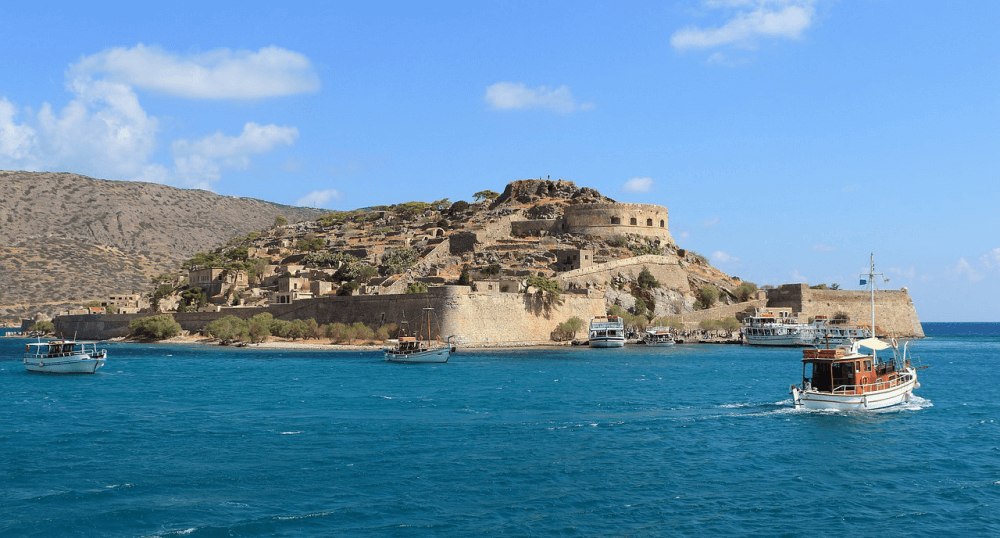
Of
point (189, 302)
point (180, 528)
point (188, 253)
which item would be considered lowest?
point (180, 528)

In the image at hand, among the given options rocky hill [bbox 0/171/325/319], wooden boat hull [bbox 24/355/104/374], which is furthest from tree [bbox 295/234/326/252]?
wooden boat hull [bbox 24/355/104/374]

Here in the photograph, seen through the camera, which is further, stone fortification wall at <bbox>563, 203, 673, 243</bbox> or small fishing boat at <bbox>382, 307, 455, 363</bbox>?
stone fortification wall at <bbox>563, 203, 673, 243</bbox>

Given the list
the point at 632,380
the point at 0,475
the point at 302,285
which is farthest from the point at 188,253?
the point at 0,475

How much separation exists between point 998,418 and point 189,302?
6418cm

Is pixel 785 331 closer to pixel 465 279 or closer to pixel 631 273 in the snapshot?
pixel 631 273

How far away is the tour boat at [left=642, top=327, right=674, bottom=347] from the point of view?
234 feet

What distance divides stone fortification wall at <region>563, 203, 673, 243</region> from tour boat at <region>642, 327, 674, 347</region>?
51.0 ft

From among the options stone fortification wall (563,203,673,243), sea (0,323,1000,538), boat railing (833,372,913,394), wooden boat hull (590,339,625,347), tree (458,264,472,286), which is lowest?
sea (0,323,1000,538)

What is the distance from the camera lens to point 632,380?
4122 cm

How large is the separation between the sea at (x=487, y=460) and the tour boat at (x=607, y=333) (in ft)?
88.9

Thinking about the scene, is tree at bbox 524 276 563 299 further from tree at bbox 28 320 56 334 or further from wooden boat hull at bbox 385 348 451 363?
tree at bbox 28 320 56 334

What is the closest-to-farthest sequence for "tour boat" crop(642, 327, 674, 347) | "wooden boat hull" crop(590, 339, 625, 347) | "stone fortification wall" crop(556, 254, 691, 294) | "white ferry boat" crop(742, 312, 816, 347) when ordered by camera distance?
"wooden boat hull" crop(590, 339, 625, 347)
"tour boat" crop(642, 327, 674, 347)
"white ferry boat" crop(742, 312, 816, 347)
"stone fortification wall" crop(556, 254, 691, 294)

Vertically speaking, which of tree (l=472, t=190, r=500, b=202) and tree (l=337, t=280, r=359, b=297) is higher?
tree (l=472, t=190, r=500, b=202)

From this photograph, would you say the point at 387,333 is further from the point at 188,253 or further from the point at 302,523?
the point at 188,253
